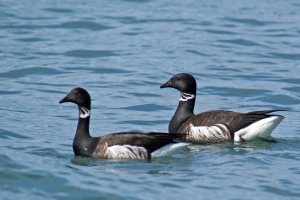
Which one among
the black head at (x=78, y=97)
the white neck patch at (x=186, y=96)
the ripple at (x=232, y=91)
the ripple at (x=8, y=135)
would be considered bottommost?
the ripple at (x=8, y=135)

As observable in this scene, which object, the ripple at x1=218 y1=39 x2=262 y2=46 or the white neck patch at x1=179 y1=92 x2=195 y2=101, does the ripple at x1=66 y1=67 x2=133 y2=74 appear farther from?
the ripple at x1=218 y1=39 x2=262 y2=46

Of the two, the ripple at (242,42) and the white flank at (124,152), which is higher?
the ripple at (242,42)

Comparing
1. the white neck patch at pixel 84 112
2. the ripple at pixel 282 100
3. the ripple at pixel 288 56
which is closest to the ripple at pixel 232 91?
the ripple at pixel 282 100

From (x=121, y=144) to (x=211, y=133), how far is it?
2597mm

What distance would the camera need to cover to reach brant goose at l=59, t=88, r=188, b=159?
9945mm

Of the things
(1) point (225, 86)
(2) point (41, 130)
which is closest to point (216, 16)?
(1) point (225, 86)

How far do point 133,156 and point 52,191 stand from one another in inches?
88.4

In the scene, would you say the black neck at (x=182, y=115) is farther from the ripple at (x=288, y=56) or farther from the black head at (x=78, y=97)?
the ripple at (x=288, y=56)

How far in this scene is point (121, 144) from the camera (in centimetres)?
998

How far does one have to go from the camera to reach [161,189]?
822 cm

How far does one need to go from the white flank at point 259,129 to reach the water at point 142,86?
0.19 m

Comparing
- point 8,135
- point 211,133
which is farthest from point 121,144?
point 8,135

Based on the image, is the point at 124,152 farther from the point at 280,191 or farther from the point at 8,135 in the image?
the point at 8,135

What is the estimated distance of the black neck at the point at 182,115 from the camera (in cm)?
1244
